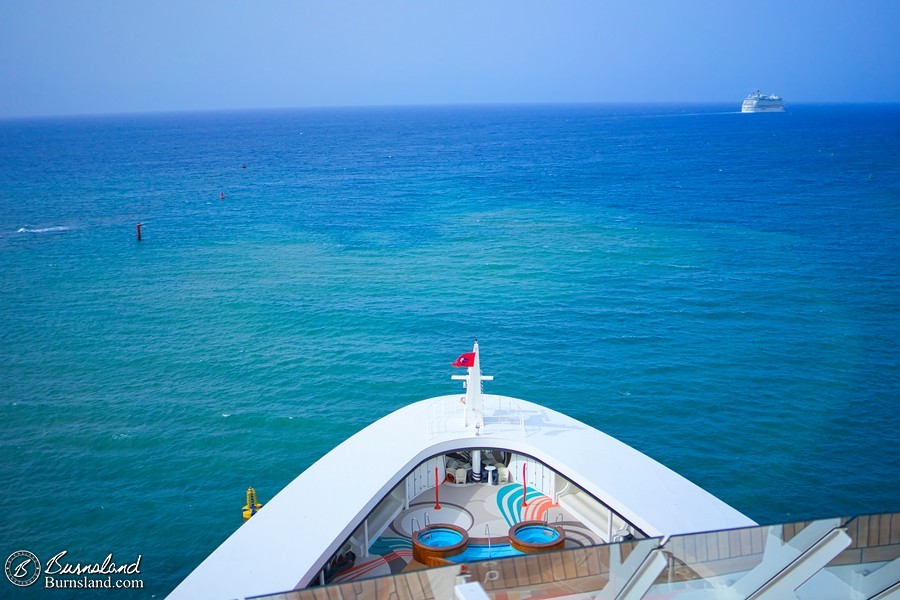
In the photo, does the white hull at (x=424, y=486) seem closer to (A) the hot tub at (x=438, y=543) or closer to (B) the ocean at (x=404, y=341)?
(A) the hot tub at (x=438, y=543)

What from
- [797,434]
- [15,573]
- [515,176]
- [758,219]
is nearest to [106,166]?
[515,176]

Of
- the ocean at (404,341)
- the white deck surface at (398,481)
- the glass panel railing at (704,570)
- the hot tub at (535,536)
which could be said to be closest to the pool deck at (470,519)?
the hot tub at (535,536)

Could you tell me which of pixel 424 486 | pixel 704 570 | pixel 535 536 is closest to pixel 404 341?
pixel 424 486

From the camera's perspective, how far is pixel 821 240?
76.1m

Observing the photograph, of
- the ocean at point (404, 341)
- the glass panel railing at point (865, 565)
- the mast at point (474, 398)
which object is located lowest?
the ocean at point (404, 341)

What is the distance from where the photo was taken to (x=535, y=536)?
19828 mm

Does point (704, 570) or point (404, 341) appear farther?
point (404, 341)

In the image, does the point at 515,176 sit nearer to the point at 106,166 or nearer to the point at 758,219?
the point at 758,219

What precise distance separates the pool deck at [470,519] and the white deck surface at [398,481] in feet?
4.55

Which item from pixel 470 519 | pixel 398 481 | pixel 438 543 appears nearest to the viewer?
pixel 438 543

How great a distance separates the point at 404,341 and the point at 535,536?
31244 millimetres

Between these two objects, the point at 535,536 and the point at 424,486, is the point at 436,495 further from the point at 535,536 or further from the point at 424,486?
the point at 535,536

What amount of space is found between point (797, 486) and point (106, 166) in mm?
158786

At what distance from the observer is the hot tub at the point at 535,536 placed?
62.2ft
